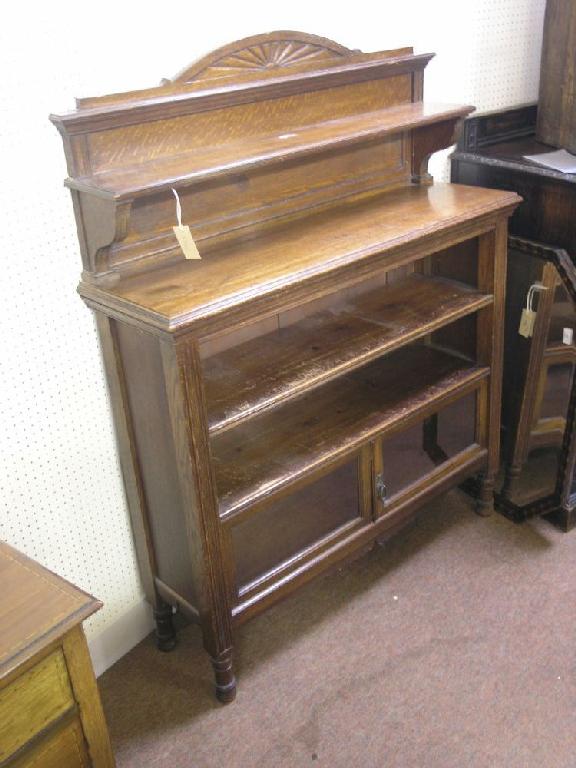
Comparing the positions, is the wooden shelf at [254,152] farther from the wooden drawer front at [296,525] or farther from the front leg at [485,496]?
the front leg at [485,496]

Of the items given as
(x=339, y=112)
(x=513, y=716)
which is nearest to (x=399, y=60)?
(x=339, y=112)

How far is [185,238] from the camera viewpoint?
1628 mm

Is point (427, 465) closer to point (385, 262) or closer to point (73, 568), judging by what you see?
point (385, 262)

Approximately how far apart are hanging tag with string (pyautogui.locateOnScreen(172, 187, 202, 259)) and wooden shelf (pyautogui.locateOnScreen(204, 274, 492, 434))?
301 millimetres

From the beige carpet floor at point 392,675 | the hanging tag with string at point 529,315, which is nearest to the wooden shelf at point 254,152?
the hanging tag with string at point 529,315

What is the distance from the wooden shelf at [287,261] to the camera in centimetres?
151

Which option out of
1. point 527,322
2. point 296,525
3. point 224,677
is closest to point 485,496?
point 527,322

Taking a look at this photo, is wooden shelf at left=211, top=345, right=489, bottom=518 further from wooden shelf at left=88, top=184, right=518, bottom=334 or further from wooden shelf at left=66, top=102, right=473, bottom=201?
wooden shelf at left=66, top=102, right=473, bottom=201

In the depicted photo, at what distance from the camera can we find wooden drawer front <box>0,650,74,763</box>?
3.98 ft

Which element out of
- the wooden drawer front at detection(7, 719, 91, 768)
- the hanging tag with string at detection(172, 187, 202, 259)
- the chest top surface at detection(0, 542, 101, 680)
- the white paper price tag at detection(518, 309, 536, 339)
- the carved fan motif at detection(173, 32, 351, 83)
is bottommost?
the wooden drawer front at detection(7, 719, 91, 768)

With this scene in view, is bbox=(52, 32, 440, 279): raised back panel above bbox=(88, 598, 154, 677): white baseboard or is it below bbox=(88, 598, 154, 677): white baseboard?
above

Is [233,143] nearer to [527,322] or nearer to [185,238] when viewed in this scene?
[185,238]

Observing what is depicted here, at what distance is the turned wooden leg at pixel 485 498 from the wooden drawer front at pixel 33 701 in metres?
1.45

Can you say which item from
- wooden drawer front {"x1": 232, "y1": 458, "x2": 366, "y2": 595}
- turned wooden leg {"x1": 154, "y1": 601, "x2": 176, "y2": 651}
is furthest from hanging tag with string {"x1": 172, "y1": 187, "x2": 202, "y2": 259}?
turned wooden leg {"x1": 154, "y1": 601, "x2": 176, "y2": 651}
